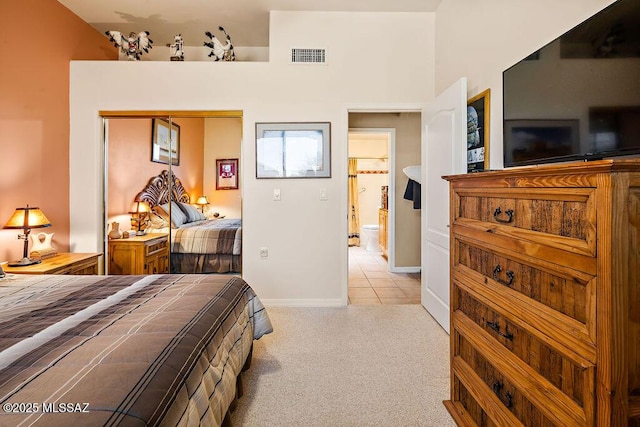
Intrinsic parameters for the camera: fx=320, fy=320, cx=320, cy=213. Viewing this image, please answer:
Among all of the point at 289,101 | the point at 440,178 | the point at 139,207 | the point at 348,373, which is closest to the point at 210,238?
the point at 139,207

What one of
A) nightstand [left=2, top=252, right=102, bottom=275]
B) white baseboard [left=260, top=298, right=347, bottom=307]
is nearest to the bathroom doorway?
white baseboard [left=260, top=298, right=347, bottom=307]

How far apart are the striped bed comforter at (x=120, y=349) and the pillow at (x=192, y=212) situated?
59.0 inches

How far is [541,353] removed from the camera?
1.04 meters

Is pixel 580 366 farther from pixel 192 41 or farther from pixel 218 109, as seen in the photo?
pixel 192 41

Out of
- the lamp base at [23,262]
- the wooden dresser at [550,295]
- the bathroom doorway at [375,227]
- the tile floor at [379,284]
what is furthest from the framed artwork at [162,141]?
the wooden dresser at [550,295]

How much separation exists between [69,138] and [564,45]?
3941 mm

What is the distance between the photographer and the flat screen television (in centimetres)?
106

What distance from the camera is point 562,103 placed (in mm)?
1321

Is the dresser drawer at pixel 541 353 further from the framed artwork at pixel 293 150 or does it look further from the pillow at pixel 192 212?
the pillow at pixel 192 212

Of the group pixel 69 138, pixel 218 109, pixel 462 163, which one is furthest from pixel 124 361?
pixel 69 138

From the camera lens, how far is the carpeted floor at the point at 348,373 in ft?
5.40

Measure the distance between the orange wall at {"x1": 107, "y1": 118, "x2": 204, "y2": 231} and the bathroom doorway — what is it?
208 centimetres

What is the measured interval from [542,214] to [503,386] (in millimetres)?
689

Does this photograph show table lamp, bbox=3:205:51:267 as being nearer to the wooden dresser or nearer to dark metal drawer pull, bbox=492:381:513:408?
the wooden dresser
